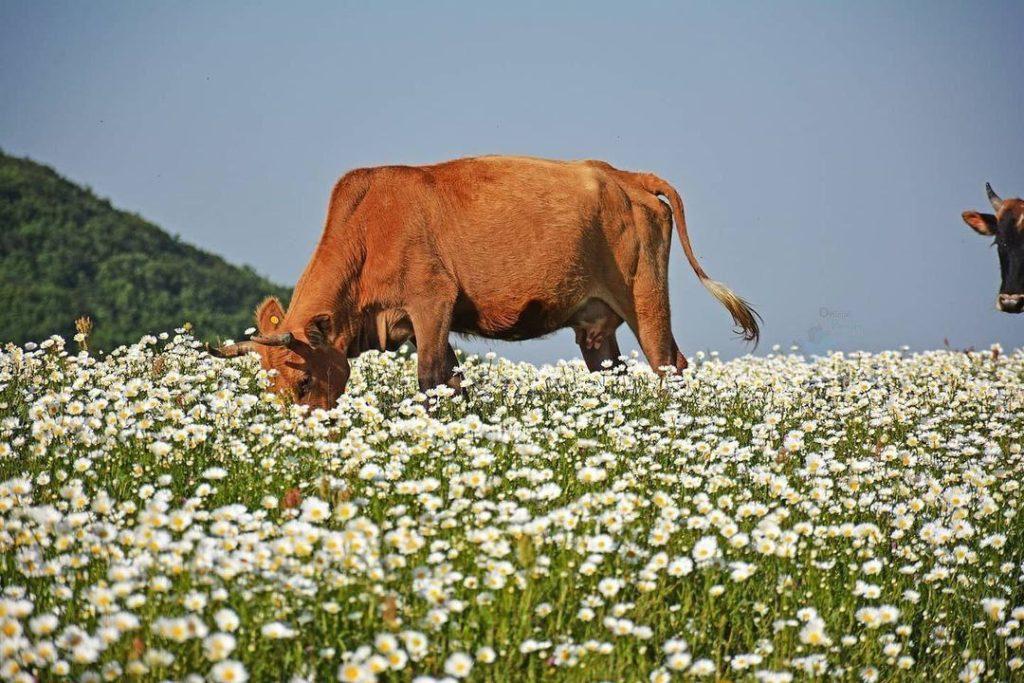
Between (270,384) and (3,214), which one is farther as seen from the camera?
(3,214)

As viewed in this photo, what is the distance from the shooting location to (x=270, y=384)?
35.0 ft

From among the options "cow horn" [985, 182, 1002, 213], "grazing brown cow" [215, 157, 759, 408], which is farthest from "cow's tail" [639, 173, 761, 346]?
"cow horn" [985, 182, 1002, 213]

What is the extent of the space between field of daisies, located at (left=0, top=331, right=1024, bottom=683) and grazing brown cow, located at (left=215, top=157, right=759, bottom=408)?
218 cm

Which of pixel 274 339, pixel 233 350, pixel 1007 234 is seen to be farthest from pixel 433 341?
pixel 1007 234

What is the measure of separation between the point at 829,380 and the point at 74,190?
51.2 m

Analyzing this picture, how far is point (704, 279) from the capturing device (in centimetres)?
1422

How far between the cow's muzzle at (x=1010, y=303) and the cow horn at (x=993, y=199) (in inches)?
79.9

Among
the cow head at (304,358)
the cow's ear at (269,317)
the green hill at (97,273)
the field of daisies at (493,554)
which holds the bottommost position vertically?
the field of daisies at (493,554)

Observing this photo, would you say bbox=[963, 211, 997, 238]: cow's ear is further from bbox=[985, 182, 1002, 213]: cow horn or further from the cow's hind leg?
the cow's hind leg

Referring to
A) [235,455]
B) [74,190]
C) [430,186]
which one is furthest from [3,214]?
[235,455]

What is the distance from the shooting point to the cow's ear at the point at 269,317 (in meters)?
11.6

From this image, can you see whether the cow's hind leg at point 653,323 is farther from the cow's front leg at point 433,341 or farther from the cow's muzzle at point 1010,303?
the cow's muzzle at point 1010,303

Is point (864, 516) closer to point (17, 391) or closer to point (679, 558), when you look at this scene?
point (679, 558)

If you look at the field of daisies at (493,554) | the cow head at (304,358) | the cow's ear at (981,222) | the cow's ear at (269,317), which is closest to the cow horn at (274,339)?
the cow head at (304,358)
